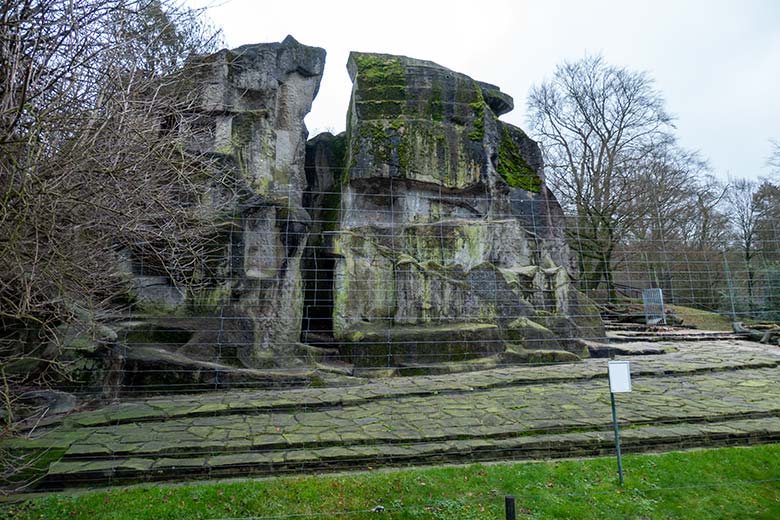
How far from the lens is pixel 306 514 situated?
4.49 metres

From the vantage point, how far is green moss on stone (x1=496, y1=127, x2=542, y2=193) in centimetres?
1319

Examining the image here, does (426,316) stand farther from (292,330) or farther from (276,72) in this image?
(276,72)

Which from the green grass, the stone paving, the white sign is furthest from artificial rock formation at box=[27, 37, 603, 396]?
the white sign

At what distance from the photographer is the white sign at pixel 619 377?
534cm

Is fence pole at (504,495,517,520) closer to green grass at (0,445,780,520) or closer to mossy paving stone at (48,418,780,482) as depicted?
green grass at (0,445,780,520)

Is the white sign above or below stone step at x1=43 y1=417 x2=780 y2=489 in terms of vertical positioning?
above

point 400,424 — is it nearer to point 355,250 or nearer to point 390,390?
point 390,390

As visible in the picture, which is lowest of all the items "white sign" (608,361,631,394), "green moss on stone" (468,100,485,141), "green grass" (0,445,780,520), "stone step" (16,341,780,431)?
"green grass" (0,445,780,520)

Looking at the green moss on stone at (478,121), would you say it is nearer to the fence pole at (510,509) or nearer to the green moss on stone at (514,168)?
the green moss on stone at (514,168)

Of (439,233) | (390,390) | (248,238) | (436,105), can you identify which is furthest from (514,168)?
(390,390)

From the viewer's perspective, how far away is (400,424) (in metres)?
6.47

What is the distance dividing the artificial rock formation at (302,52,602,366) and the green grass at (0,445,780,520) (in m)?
4.67

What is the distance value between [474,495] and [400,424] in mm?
1731

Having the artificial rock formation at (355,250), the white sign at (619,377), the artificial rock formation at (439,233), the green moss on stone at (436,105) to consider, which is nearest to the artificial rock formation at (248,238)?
the artificial rock formation at (355,250)
